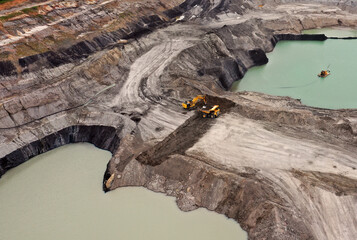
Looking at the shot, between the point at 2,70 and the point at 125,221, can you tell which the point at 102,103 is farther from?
the point at 125,221

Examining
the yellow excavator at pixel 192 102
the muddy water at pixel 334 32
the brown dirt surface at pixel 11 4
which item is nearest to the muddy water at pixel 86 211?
the yellow excavator at pixel 192 102

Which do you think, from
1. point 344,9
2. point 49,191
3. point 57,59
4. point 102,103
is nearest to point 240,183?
point 49,191

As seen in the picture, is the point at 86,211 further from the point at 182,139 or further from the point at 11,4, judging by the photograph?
the point at 11,4

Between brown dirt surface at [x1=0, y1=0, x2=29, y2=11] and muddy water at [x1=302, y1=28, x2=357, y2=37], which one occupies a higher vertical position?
brown dirt surface at [x1=0, y1=0, x2=29, y2=11]

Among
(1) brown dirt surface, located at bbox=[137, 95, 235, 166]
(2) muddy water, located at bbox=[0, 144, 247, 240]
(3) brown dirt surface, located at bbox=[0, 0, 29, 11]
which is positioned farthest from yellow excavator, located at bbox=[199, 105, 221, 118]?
(3) brown dirt surface, located at bbox=[0, 0, 29, 11]

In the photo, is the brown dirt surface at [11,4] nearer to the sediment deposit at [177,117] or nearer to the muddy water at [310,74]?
the sediment deposit at [177,117]

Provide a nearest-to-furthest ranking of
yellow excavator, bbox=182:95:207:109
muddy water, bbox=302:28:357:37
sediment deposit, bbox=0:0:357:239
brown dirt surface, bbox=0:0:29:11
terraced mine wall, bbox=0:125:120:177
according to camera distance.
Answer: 1. sediment deposit, bbox=0:0:357:239
2. terraced mine wall, bbox=0:125:120:177
3. yellow excavator, bbox=182:95:207:109
4. brown dirt surface, bbox=0:0:29:11
5. muddy water, bbox=302:28:357:37

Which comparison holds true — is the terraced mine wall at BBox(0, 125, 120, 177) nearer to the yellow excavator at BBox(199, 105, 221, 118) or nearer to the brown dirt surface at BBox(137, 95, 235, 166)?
the brown dirt surface at BBox(137, 95, 235, 166)
